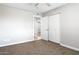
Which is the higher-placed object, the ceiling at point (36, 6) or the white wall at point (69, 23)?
the ceiling at point (36, 6)

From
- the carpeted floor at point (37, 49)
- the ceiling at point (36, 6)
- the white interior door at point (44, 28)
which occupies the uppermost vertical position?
the ceiling at point (36, 6)

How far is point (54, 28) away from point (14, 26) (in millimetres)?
934

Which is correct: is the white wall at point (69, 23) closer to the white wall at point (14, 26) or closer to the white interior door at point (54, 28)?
the white interior door at point (54, 28)

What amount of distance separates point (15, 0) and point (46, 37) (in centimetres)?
104

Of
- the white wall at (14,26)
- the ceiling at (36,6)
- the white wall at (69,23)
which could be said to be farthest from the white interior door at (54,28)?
the white wall at (14,26)

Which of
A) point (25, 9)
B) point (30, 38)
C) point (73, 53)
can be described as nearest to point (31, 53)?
point (30, 38)

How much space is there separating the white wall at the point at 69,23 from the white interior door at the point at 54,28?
0.28ft

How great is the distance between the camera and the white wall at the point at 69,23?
1358 millimetres

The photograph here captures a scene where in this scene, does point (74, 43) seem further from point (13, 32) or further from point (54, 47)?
point (13, 32)

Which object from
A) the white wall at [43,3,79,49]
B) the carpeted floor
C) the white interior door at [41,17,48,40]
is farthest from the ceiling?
the carpeted floor

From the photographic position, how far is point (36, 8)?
58.4 inches

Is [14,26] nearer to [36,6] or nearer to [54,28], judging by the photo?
[36,6]

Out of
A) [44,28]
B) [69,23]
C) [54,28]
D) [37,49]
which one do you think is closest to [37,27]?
[44,28]

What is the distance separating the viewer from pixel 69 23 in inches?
58.0
